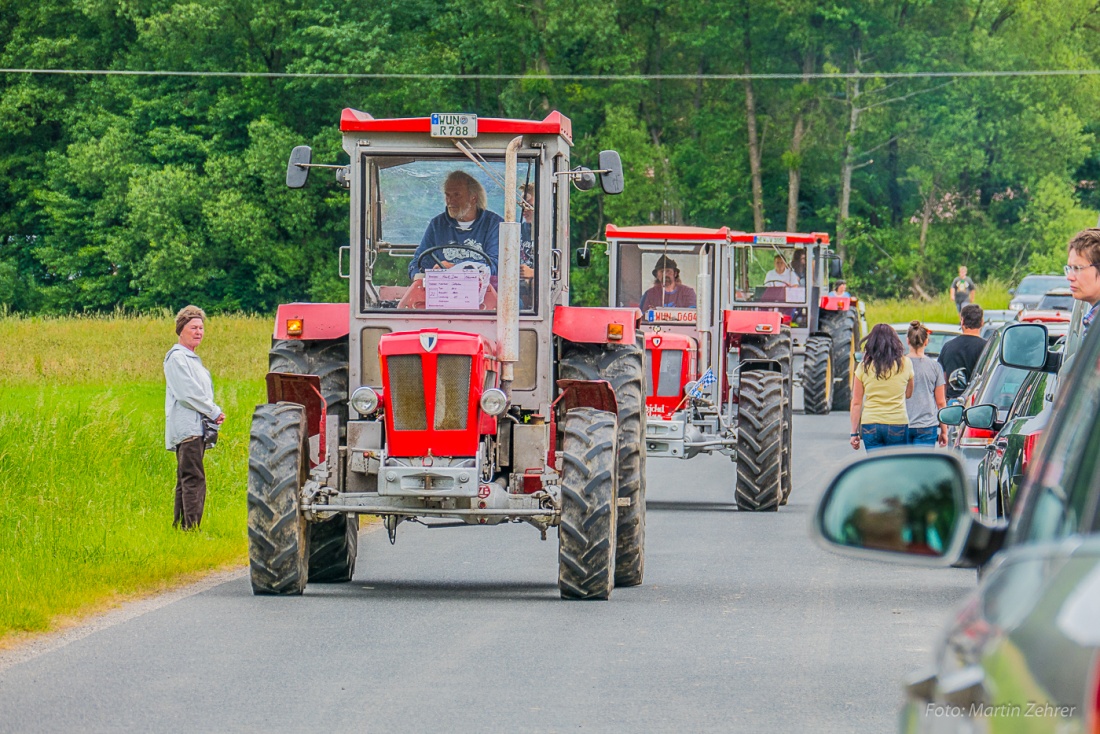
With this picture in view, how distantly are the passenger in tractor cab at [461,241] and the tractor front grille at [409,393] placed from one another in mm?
818

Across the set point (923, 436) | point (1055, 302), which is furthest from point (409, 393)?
point (1055, 302)

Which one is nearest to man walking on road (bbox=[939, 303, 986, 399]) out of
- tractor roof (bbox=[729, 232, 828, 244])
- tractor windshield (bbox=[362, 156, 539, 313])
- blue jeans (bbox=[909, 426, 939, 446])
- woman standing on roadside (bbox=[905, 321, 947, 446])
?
woman standing on roadside (bbox=[905, 321, 947, 446])

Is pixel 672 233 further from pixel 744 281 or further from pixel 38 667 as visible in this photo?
pixel 38 667

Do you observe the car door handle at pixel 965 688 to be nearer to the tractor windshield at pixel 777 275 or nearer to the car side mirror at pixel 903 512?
the car side mirror at pixel 903 512

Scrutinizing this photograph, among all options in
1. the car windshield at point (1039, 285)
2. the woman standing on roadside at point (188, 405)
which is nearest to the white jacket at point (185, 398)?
the woman standing on roadside at point (188, 405)

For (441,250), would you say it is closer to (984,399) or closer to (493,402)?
(493,402)

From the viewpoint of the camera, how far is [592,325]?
12016 millimetres

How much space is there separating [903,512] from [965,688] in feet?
1.39

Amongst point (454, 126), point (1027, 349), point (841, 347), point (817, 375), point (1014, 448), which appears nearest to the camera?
point (1027, 349)

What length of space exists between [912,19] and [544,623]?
57.6m

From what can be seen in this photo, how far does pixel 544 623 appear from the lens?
1012 cm

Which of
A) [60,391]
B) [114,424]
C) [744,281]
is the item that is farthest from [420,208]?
[60,391]

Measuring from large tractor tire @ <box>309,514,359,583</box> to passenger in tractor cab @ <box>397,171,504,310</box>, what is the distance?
1418mm

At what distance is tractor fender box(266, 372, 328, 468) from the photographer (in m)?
11.5
